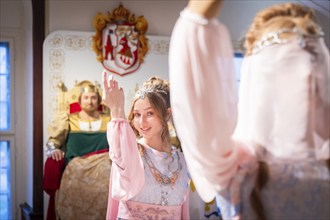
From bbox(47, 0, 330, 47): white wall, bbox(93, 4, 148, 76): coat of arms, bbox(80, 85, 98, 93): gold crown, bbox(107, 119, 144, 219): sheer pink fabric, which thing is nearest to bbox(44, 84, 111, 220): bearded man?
bbox(80, 85, 98, 93): gold crown

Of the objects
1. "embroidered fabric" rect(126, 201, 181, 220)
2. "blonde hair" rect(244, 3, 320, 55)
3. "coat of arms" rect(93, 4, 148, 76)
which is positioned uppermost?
"coat of arms" rect(93, 4, 148, 76)

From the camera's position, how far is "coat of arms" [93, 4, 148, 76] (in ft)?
15.4

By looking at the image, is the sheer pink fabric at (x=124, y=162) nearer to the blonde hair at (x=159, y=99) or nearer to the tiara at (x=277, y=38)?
the blonde hair at (x=159, y=99)

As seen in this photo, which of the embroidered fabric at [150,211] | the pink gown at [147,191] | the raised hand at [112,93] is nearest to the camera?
the raised hand at [112,93]

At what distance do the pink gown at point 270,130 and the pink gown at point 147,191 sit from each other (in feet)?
3.33

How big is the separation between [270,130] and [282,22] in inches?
7.6

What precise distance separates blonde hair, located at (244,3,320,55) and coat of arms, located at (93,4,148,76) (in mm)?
3690

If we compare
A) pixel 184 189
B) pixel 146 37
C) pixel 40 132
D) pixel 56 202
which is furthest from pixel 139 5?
pixel 184 189

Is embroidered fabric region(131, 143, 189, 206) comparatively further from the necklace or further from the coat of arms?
the coat of arms

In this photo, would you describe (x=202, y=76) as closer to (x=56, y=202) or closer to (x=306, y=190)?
(x=306, y=190)

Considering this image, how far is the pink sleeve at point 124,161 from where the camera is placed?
1.91 meters

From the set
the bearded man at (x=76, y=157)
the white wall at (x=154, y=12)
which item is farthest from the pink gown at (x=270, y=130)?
the white wall at (x=154, y=12)

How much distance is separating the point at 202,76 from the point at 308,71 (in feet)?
0.64

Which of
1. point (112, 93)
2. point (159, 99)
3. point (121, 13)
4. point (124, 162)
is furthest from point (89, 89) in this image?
point (112, 93)
